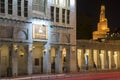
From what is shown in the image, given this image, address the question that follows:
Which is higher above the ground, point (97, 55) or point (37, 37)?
point (37, 37)

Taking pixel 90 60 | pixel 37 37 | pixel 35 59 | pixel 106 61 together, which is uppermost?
pixel 37 37

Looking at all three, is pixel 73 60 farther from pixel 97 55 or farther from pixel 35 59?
pixel 97 55

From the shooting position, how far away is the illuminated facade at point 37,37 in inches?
2248

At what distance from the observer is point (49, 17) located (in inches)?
2527

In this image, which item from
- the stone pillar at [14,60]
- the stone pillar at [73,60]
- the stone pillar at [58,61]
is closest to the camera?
the stone pillar at [14,60]

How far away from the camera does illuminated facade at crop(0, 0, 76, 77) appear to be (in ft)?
187

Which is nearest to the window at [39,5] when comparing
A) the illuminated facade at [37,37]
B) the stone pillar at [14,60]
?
the illuminated facade at [37,37]

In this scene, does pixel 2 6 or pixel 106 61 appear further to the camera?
pixel 106 61

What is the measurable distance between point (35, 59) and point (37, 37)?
13.9ft

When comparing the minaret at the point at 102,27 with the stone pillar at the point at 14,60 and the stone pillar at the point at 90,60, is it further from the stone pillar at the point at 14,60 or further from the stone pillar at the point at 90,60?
the stone pillar at the point at 14,60

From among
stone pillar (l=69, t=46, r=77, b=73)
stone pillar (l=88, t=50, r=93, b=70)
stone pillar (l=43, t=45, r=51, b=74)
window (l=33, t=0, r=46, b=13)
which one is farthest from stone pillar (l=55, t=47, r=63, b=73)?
stone pillar (l=88, t=50, r=93, b=70)

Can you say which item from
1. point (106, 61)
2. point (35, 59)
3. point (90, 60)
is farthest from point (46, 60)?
point (106, 61)

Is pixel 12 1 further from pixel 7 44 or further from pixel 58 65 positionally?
pixel 58 65

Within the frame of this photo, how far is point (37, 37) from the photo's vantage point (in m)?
61.8
